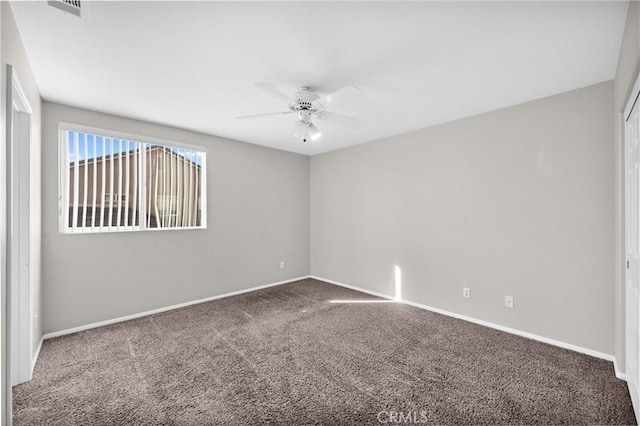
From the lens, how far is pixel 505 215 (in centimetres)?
313

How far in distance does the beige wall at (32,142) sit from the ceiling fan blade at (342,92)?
2.18 meters

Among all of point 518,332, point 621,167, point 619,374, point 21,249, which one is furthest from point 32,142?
point 619,374

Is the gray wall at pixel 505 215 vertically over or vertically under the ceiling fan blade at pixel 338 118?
under

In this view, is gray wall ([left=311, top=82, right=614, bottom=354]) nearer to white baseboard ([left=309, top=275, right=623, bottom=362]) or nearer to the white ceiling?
white baseboard ([left=309, top=275, right=623, bottom=362])

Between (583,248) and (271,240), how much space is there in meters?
4.03

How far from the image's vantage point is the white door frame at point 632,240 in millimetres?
1766

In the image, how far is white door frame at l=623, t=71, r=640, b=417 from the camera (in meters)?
1.77

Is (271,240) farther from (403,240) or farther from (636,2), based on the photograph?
(636,2)

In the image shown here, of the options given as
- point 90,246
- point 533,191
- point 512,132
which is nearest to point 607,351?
point 533,191

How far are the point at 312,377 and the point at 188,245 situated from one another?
2.64 metres

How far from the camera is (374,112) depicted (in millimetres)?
3281

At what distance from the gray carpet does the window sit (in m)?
1.24

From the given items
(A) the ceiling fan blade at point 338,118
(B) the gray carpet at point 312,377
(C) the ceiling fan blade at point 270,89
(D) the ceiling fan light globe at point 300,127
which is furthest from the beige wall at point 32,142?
(A) the ceiling fan blade at point 338,118

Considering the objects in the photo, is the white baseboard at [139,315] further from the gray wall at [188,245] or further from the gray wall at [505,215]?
the gray wall at [505,215]
